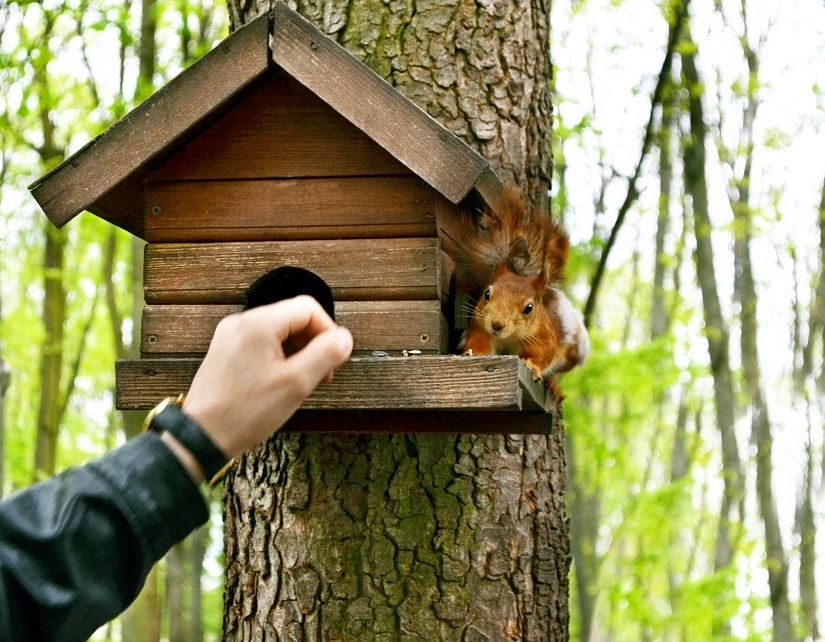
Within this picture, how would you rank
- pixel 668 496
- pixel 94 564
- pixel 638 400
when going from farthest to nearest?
pixel 638 400
pixel 668 496
pixel 94 564

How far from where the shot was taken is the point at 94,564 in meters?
0.90

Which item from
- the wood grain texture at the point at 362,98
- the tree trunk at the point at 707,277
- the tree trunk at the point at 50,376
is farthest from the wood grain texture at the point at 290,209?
the tree trunk at the point at 50,376

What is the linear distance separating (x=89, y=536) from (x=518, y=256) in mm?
1615

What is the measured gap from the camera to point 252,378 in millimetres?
1019

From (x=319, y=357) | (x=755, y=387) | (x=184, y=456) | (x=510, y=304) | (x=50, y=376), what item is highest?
(x=50, y=376)

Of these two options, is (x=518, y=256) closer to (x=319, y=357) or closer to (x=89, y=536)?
(x=319, y=357)

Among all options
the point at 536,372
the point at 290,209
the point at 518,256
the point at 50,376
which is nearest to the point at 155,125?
the point at 290,209

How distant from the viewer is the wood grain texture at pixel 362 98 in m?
2.03

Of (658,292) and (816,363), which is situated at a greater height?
(658,292)

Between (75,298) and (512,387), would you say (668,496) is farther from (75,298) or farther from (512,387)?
(75,298)

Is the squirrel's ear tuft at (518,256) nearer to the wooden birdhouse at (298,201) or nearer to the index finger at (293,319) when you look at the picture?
the wooden birdhouse at (298,201)

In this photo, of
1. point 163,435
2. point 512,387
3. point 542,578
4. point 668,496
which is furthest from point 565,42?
point 163,435

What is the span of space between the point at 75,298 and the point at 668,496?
28.9ft

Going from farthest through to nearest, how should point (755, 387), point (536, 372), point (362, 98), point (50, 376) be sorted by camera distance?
point (50, 376) → point (755, 387) → point (536, 372) → point (362, 98)
